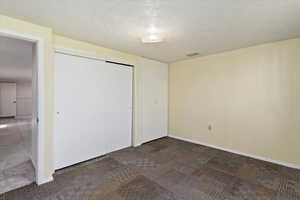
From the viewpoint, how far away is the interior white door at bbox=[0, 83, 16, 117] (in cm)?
818

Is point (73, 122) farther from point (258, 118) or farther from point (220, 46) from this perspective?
point (258, 118)

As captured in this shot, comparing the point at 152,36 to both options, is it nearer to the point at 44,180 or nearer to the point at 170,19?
the point at 170,19

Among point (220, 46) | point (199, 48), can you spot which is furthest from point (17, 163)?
point (220, 46)

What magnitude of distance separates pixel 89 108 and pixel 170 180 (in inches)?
75.5

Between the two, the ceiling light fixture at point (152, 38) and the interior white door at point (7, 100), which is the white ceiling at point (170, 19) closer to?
the ceiling light fixture at point (152, 38)

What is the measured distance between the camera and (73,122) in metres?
2.57

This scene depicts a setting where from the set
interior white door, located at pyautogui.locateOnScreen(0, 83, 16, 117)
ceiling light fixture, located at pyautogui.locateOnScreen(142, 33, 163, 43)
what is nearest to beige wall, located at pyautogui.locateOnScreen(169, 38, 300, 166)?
ceiling light fixture, located at pyautogui.locateOnScreen(142, 33, 163, 43)

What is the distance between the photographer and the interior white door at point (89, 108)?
2422 mm

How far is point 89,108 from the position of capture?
9.09ft

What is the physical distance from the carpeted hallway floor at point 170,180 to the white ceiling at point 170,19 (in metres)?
2.26

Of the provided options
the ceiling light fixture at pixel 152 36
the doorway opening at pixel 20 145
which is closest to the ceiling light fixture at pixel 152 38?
the ceiling light fixture at pixel 152 36

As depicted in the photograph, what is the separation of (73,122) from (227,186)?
8.71ft

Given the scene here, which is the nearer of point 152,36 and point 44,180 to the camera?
point 44,180

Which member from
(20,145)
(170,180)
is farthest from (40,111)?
(20,145)
